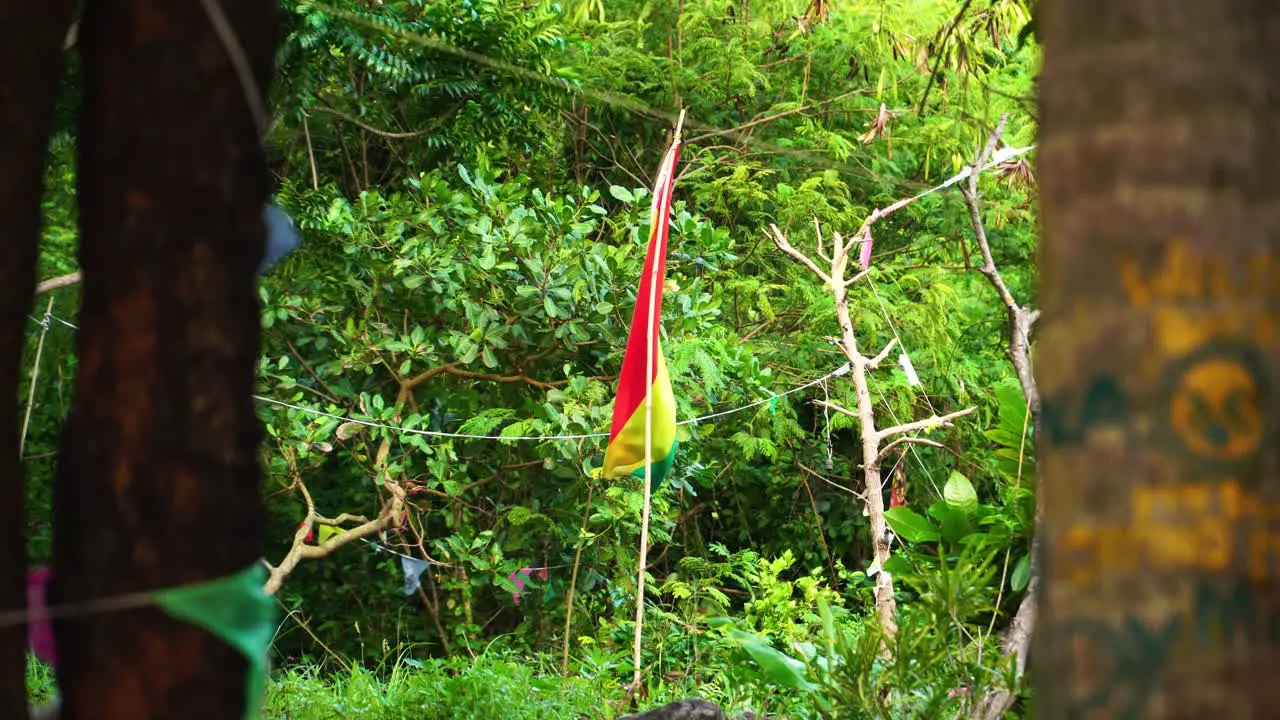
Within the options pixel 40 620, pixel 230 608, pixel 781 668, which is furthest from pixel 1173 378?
pixel 781 668

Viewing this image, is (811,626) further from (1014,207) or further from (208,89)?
(208,89)

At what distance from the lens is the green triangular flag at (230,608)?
1.58 m

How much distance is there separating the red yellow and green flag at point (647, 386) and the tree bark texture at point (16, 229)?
8.33 ft

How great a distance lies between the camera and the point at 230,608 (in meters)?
1.60

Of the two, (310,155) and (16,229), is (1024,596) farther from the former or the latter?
(310,155)

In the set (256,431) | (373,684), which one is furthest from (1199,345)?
(373,684)

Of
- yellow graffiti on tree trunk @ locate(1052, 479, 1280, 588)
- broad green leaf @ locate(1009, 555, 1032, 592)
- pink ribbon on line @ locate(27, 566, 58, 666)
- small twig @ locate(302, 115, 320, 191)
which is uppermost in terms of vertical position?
small twig @ locate(302, 115, 320, 191)

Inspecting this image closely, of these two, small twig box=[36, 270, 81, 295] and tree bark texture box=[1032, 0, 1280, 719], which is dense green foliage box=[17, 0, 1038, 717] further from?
tree bark texture box=[1032, 0, 1280, 719]

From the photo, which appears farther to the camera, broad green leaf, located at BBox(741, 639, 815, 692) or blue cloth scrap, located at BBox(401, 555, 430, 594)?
blue cloth scrap, located at BBox(401, 555, 430, 594)

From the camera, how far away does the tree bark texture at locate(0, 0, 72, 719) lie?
1683 mm

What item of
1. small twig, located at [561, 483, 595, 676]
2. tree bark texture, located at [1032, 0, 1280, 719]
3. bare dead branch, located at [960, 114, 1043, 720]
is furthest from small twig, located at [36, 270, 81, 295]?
tree bark texture, located at [1032, 0, 1280, 719]

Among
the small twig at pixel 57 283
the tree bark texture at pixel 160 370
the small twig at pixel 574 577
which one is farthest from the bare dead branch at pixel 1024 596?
the small twig at pixel 57 283

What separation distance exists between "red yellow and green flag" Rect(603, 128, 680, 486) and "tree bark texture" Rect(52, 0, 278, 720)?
2.53 meters

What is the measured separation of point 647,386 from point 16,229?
2635mm
